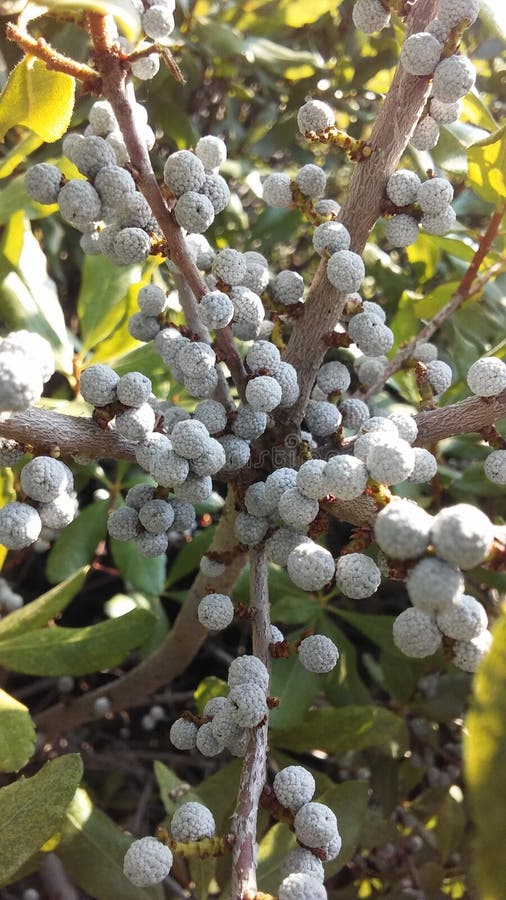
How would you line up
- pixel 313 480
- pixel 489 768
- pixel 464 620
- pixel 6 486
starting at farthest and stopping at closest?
pixel 6 486 → pixel 313 480 → pixel 464 620 → pixel 489 768

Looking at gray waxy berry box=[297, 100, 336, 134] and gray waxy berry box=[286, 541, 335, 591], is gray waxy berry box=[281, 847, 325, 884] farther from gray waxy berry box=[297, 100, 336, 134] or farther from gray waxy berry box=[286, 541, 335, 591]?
gray waxy berry box=[297, 100, 336, 134]

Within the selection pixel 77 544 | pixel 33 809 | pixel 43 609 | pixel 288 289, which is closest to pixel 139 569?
pixel 77 544

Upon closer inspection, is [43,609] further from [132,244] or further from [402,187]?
[402,187]

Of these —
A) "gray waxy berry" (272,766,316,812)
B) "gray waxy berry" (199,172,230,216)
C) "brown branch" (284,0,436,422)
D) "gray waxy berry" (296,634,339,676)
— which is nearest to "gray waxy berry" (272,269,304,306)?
"brown branch" (284,0,436,422)

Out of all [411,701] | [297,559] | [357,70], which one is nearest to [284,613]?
[411,701]

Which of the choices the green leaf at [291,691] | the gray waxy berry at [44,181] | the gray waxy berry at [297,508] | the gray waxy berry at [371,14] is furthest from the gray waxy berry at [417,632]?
the green leaf at [291,691]

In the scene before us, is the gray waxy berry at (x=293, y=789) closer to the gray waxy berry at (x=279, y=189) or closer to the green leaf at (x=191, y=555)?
the gray waxy berry at (x=279, y=189)

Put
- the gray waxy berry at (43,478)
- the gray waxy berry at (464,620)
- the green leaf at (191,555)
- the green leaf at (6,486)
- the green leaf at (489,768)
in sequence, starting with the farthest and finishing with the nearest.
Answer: the green leaf at (191,555) → the green leaf at (6,486) → the gray waxy berry at (43,478) → the gray waxy berry at (464,620) → the green leaf at (489,768)
